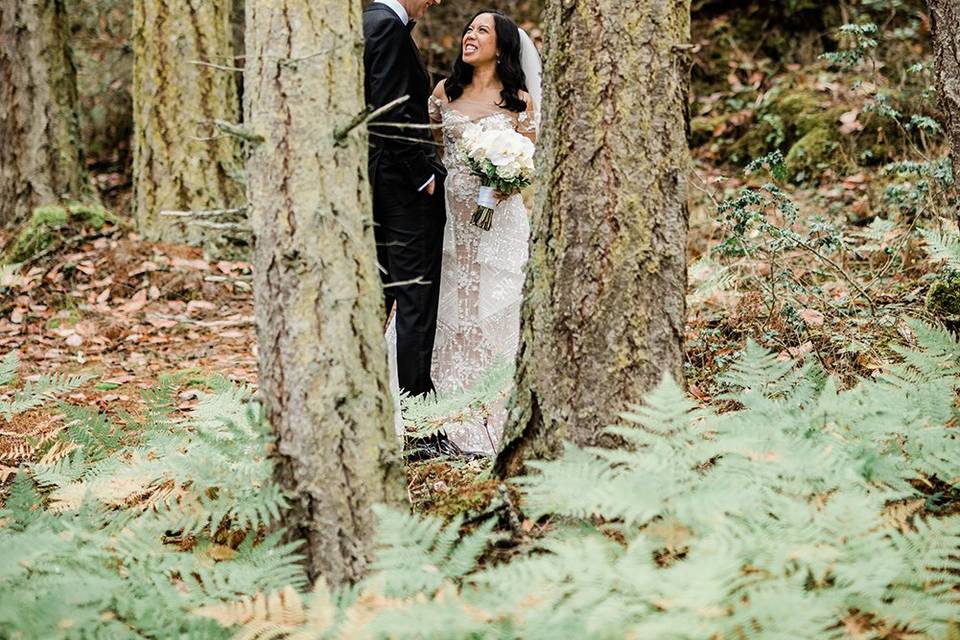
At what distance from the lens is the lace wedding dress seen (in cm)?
566

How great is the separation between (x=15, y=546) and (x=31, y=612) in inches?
10.2

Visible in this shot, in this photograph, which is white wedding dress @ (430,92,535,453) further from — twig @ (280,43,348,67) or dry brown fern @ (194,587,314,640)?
dry brown fern @ (194,587,314,640)

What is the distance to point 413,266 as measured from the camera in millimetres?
5219

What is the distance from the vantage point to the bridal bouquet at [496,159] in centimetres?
529

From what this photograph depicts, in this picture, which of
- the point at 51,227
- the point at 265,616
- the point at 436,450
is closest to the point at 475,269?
the point at 436,450

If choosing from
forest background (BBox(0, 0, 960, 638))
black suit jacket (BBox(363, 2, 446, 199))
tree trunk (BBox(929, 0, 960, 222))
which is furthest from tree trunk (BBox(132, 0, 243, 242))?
tree trunk (BBox(929, 0, 960, 222))

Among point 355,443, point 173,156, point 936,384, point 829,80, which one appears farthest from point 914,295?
point 173,156

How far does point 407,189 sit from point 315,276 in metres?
2.24

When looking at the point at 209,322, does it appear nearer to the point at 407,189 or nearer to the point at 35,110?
the point at 407,189

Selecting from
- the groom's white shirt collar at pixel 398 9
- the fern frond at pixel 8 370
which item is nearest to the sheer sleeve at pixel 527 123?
the groom's white shirt collar at pixel 398 9

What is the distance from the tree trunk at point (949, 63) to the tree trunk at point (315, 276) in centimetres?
256

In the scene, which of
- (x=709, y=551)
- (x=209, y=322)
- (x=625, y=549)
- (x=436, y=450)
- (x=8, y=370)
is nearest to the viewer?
(x=709, y=551)

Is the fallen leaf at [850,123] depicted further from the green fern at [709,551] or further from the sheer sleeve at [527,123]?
the green fern at [709,551]

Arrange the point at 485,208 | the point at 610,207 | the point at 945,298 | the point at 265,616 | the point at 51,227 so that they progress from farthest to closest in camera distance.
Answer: the point at 51,227 < the point at 485,208 < the point at 945,298 < the point at 610,207 < the point at 265,616
